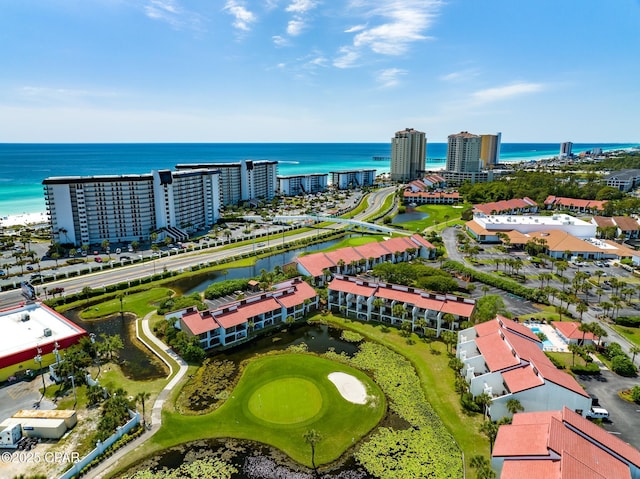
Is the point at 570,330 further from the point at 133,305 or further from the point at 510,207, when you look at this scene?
the point at 510,207

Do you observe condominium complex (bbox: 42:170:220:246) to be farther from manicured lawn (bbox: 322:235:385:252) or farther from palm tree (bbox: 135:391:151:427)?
palm tree (bbox: 135:391:151:427)

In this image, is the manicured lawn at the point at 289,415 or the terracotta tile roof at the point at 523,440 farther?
the manicured lawn at the point at 289,415

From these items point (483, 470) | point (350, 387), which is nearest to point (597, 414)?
point (483, 470)

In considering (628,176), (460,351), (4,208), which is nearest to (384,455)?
(460,351)

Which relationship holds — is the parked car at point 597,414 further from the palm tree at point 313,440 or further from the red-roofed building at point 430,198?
the red-roofed building at point 430,198

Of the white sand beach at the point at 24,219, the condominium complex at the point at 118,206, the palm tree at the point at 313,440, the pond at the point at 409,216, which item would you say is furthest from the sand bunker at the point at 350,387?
the white sand beach at the point at 24,219
